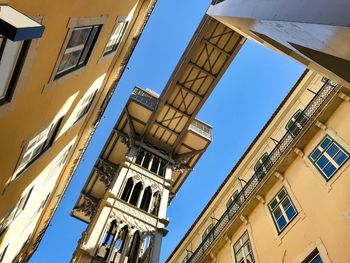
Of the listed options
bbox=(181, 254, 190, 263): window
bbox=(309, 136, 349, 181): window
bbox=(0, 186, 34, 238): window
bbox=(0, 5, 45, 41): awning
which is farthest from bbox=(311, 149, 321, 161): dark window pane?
bbox=(0, 5, 45, 41): awning

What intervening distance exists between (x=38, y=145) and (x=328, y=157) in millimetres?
8918

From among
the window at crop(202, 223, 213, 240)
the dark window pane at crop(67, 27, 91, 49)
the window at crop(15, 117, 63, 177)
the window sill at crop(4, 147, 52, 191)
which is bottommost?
the window at crop(202, 223, 213, 240)

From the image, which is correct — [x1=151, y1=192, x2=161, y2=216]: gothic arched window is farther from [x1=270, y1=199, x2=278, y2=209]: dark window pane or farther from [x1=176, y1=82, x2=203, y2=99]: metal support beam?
[x1=176, y1=82, x2=203, y2=99]: metal support beam

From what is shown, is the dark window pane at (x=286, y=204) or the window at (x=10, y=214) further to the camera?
the dark window pane at (x=286, y=204)

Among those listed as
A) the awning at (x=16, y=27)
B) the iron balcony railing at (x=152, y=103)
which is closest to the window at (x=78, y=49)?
the awning at (x=16, y=27)

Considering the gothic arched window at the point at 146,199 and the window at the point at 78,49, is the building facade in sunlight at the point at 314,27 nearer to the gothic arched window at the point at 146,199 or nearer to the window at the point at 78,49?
the window at the point at 78,49

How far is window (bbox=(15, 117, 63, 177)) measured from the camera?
759cm

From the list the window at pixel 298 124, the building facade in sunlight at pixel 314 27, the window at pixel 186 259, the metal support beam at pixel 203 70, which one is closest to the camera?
the building facade in sunlight at pixel 314 27

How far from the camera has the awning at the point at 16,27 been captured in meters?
2.81

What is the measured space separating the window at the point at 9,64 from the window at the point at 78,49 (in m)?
2.00

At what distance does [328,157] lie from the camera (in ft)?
35.7

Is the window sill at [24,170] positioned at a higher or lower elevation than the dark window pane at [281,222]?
lower

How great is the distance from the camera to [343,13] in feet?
7.04

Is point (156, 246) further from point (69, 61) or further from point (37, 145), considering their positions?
point (69, 61)
